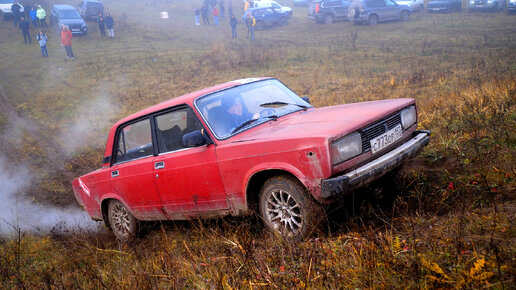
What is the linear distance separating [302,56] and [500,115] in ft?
44.0

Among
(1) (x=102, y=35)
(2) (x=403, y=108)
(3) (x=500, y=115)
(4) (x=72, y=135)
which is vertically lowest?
(4) (x=72, y=135)

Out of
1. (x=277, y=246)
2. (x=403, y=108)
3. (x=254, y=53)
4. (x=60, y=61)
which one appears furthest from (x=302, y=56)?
(x=277, y=246)

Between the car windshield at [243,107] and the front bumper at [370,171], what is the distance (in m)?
1.30

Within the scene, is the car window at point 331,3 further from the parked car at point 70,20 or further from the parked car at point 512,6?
the parked car at point 70,20

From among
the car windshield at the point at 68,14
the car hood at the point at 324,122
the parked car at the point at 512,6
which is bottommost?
the car hood at the point at 324,122

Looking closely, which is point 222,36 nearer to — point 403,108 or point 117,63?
point 117,63

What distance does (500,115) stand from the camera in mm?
5582

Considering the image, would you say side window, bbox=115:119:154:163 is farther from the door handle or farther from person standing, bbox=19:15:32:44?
person standing, bbox=19:15:32:44

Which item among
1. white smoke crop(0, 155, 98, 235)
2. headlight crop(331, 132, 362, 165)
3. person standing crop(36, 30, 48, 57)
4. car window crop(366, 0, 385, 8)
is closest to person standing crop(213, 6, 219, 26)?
car window crop(366, 0, 385, 8)

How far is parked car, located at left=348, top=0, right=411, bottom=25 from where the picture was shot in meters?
24.4

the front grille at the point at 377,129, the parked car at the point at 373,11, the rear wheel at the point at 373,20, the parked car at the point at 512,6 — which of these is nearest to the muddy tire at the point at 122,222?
the front grille at the point at 377,129

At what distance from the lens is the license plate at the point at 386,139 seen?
143 inches

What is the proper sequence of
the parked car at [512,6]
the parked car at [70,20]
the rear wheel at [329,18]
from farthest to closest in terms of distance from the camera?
the rear wheel at [329,18] → the parked car at [70,20] → the parked car at [512,6]

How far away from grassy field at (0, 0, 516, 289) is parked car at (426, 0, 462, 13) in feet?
3.86
